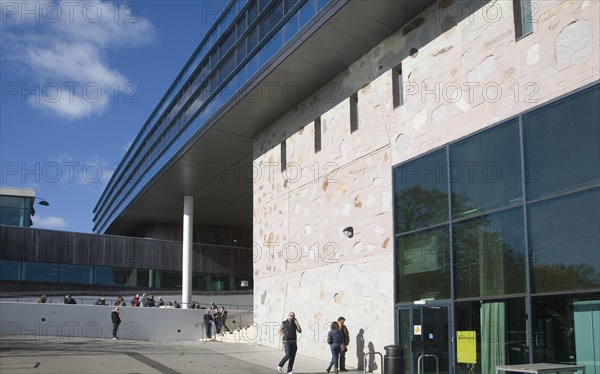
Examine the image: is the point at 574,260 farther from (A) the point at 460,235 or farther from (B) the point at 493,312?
(A) the point at 460,235

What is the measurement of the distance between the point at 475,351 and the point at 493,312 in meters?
1.05

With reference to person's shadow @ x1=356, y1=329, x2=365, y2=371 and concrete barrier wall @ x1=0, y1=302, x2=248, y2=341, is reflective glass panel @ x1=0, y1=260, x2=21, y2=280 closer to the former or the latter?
concrete barrier wall @ x1=0, y1=302, x2=248, y2=341

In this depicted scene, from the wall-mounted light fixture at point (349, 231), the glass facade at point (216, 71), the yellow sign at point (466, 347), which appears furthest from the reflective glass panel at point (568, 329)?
the glass facade at point (216, 71)

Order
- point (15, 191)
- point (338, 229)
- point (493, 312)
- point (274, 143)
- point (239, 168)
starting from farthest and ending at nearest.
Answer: point (15, 191) < point (239, 168) < point (274, 143) < point (338, 229) < point (493, 312)

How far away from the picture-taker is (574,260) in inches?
491

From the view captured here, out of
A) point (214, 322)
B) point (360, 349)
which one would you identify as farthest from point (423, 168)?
point (214, 322)

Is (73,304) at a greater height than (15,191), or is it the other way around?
(15,191)

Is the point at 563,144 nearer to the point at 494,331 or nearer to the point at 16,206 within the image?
the point at 494,331

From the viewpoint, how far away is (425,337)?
16188 millimetres

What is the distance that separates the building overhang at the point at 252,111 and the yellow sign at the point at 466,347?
9008 mm

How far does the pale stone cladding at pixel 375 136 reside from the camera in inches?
541

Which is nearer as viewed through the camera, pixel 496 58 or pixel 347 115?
pixel 496 58

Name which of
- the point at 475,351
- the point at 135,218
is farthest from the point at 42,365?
the point at 135,218

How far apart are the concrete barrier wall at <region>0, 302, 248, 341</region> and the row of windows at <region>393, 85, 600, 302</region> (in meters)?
17.8
